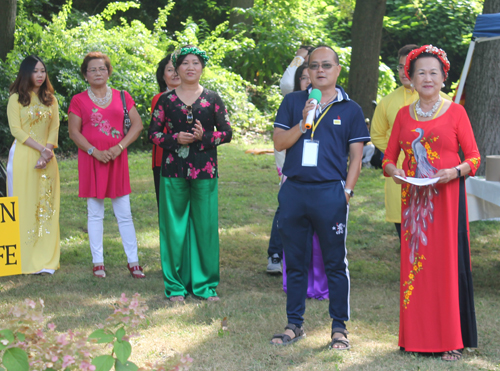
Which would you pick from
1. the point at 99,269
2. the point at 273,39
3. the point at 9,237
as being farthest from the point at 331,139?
the point at 273,39

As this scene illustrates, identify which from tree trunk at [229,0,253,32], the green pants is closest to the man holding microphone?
the green pants

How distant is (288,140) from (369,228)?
15.6 ft

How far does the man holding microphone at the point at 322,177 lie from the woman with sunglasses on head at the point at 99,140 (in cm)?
225

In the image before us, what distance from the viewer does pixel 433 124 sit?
13.0ft

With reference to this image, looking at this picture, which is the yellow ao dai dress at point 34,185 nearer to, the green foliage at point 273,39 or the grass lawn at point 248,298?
the grass lawn at point 248,298

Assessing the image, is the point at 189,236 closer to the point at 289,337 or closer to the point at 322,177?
the point at 289,337

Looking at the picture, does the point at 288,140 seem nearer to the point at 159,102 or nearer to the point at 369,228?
the point at 159,102

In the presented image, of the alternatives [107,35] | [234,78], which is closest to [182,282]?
[107,35]

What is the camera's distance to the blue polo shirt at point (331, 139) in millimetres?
3980

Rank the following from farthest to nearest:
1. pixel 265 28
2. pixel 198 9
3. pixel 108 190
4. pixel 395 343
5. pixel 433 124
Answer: pixel 198 9 → pixel 265 28 → pixel 108 190 → pixel 395 343 → pixel 433 124

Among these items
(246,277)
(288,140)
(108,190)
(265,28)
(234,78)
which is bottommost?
(246,277)

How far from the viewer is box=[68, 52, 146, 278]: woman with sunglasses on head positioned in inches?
229

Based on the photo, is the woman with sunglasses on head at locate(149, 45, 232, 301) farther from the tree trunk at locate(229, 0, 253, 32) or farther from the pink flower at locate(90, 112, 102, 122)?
the tree trunk at locate(229, 0, 253, 32)

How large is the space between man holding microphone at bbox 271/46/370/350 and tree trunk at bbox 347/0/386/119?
8.07 metres
